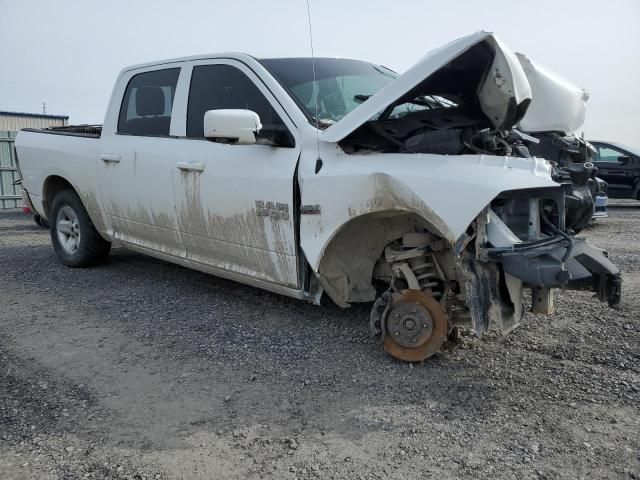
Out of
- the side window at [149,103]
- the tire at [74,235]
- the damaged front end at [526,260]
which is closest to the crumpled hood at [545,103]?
Result: the damaged front end at [526,260]

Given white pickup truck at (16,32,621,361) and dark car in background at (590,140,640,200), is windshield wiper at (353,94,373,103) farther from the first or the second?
dark car in background at (590,140,640,200)

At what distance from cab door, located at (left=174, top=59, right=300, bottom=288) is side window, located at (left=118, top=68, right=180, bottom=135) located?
30cm

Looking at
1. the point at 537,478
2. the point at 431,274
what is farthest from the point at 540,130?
the point at 537,478

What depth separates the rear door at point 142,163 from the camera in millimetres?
4734

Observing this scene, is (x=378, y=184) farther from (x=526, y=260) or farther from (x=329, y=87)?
(x=329, y=87)

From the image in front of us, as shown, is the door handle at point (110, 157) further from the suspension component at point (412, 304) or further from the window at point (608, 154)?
the window at point (608, 154)

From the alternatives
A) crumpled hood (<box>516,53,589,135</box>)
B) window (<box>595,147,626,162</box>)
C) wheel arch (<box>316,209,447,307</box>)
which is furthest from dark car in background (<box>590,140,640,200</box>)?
wheel arch (<box>316,209,447,307</box>)

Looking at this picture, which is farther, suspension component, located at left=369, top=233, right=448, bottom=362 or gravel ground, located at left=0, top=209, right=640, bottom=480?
suspension component, located at left=369, top=233, right=448, bottom=362

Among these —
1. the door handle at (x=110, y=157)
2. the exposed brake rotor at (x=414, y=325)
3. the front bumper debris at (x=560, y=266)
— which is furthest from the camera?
the door handle at (x=110, y=157)

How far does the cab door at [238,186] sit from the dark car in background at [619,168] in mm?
10725

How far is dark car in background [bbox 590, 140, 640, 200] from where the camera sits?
1273cm

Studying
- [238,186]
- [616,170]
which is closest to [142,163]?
[238,186]

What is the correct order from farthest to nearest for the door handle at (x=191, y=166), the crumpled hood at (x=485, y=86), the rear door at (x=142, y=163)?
the rear door at (x=142, y=163) < the door handle at (x=191, y=166) < the crumpled hood at (x=485, y=86)

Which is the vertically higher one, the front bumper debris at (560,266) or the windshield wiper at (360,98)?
the windshield wiper at (360,98)
